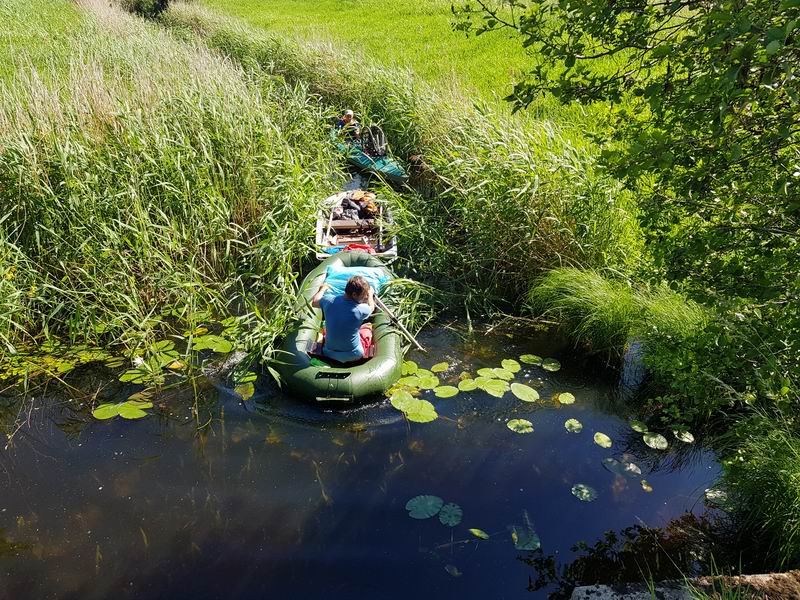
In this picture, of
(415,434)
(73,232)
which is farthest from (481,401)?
(73,232)

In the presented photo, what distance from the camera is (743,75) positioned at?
2.26m

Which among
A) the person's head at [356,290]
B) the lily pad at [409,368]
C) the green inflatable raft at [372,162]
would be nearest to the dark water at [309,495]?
the lily pad at [409,368]

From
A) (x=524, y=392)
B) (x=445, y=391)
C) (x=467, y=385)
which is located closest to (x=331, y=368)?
(x=445, y=391)

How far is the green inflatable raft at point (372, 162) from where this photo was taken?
9.18 meters

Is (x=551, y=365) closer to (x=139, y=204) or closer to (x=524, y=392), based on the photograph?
(x=524, y=392)

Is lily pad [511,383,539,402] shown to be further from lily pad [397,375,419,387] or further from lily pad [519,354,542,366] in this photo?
lily pad [397,375,419,387]

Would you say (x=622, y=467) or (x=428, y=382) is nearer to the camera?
(x=622, y=467)

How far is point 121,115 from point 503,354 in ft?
15.7

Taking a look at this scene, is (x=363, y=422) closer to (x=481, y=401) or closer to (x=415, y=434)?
(x=415, y=434)

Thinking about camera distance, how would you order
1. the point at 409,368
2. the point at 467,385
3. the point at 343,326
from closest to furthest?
the point at 343,326, the point at 467,385, the point at 409,368

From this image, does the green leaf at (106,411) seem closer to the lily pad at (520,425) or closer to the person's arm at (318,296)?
the person's arm at (318,296)

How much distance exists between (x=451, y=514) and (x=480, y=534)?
25cm

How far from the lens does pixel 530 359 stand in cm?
574

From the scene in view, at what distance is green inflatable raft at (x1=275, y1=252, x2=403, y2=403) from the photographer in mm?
4957
